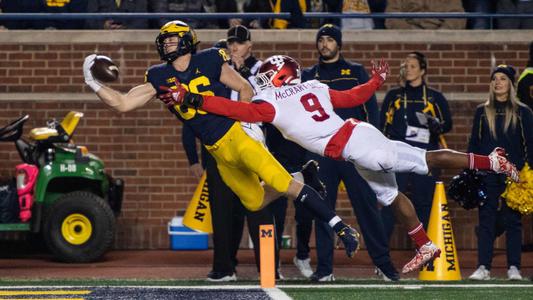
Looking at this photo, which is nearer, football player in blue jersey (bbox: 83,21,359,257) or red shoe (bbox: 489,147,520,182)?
football player in blue jersey (bbox: 83,21,359,257)

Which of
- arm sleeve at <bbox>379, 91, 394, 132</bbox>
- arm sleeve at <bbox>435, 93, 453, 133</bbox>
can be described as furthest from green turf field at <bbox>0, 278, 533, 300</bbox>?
arm sleeve at <bbox>379, 91, 394, 132</bbox>

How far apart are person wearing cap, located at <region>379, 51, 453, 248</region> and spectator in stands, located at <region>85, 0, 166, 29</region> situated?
136 inches

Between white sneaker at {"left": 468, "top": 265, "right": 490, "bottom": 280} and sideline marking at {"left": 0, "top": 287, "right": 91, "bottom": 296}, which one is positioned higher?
sideline marking at {"left": 0, "top": 287, "right": 91, "bottom": 296}

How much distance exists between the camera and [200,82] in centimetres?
1057

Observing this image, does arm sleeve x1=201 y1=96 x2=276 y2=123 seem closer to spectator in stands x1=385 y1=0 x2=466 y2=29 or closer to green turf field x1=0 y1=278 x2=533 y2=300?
green turf field x1=0 y1=278 x2=533 y2=300

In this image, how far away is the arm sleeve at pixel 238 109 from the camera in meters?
9.98

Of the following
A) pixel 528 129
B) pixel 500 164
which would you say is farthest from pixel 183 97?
pixel 528 129

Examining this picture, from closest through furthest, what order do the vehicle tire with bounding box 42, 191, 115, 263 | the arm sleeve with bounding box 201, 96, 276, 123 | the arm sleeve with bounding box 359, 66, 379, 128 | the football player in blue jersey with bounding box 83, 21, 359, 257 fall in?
the arm sleeve with bounding box 201, 96, 276, 123 → the football player in blue jersey with bounding box 83, 21, 359, 257 → the arm sleeve with bounding box 359, 66, 379, 128 → the vehicle tire with bounding box 42, 191, 115, 263

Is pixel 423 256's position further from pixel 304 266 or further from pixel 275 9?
pixel 275 9

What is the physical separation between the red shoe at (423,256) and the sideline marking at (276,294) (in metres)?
1.12

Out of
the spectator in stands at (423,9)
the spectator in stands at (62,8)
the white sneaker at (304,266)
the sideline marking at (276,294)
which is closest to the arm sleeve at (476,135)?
the white sneaker at (304,266)

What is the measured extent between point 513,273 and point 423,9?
4491mm

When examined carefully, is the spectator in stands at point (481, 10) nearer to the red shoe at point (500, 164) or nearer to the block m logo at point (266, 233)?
the red shoe at point (500, 164)

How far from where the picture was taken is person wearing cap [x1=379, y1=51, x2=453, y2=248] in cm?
1259
